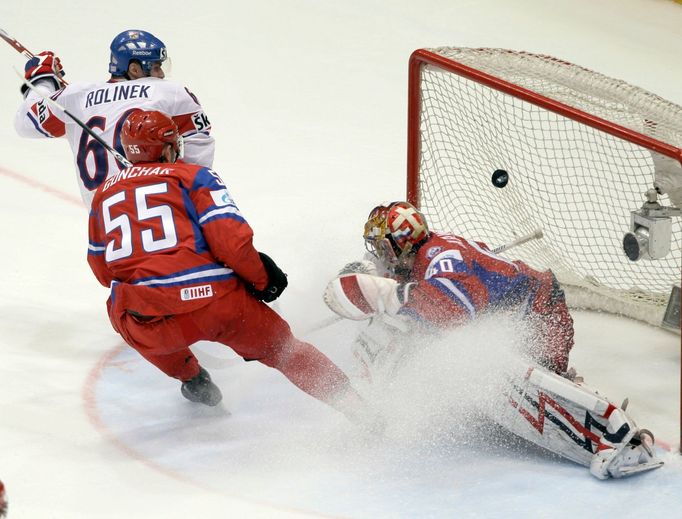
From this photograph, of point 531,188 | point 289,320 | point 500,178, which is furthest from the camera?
point 531,188

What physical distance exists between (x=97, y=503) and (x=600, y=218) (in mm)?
2298

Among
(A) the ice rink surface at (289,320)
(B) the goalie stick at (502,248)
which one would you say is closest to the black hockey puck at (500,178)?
(B) the goalie stick at (502,248)

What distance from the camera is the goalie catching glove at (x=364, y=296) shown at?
11.3ft

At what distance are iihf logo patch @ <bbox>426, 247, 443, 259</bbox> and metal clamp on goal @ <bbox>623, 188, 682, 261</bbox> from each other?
630 millimetres

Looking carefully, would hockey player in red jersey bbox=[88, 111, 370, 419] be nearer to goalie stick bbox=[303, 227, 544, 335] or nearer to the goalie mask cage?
goalie stick bbox=[303, 227, 544, 335]

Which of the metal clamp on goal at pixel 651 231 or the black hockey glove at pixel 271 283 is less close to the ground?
the metal clamp on goal at pixel 651 231

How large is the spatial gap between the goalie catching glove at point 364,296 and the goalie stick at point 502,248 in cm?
37

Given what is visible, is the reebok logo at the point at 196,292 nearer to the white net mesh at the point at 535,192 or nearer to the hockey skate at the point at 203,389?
the hockey skate at the point at 203,389

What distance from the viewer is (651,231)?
3.52m

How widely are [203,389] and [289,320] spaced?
63cm

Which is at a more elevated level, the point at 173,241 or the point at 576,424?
the point at 173,241

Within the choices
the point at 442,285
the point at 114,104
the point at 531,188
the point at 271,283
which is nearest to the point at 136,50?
the point at 114,104

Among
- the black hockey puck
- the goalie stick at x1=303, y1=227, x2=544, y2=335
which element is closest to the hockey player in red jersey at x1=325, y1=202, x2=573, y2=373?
the goalie stick at x1=303, y1=227, x2=544, y2=335

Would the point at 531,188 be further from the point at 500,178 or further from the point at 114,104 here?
the point at 114,104
